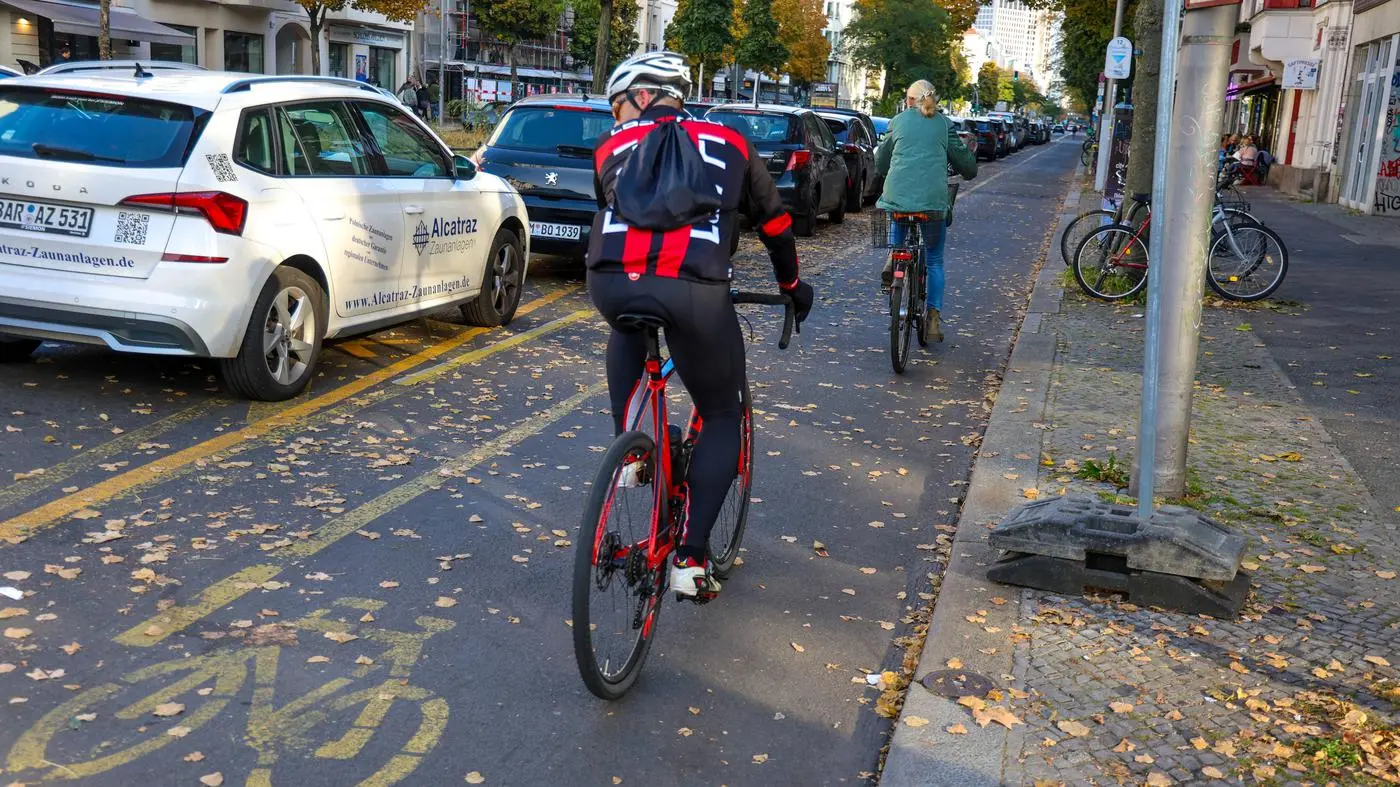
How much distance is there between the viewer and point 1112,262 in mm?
13180

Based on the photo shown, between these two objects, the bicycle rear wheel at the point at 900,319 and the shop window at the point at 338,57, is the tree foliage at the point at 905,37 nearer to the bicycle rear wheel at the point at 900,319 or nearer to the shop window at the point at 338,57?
the shop window at the point at 338,57

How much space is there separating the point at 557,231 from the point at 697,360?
27.9 feet

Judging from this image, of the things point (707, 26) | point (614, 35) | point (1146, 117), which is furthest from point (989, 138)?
point (1146, 117)

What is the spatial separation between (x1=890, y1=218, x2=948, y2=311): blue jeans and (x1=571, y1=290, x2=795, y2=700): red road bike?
5.23 meters

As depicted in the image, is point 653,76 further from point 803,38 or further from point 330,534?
point 803,38

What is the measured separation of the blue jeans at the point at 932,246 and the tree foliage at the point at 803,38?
7573 centimetres

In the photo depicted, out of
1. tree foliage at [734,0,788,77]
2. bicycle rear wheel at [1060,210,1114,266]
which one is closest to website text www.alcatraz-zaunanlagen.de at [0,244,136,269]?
bicycle rear wheel at [1060,210,1114,266]

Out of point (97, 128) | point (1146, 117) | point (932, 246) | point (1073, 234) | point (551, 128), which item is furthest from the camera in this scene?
point (1073, 234)

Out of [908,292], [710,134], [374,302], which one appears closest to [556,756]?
[710,134]

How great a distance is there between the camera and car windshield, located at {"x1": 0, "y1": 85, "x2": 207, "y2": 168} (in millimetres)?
6934

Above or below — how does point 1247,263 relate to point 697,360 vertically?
below

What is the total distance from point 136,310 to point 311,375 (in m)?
1.14

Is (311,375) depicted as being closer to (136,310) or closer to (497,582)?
(136,310)

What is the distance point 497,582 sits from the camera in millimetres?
4996
